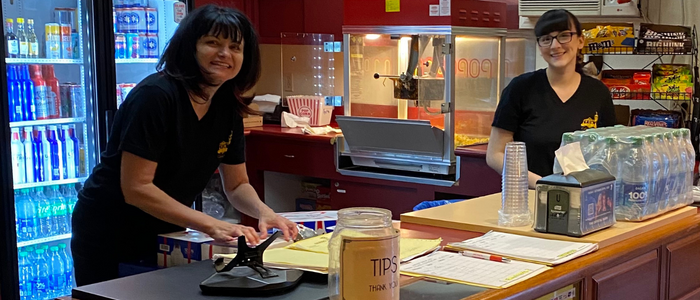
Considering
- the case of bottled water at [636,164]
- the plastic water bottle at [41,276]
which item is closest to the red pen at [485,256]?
the case of bottled water at [636,164]

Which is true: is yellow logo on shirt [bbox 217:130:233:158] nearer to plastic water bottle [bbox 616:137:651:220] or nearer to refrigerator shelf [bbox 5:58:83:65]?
plastic water bottle [bbox 616:137:651:220]

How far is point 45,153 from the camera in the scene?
13.8ft

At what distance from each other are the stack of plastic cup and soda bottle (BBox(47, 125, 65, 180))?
2.85 metres

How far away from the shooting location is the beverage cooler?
158 inches

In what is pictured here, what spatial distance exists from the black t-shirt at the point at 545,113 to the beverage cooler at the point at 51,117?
2205 mm

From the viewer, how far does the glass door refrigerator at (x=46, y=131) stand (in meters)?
4.02

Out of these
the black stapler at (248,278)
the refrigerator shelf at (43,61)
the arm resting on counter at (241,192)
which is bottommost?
the black stapler at (248,278)

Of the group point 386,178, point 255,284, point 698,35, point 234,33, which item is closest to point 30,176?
point 386,178

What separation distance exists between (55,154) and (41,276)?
650 millimetres

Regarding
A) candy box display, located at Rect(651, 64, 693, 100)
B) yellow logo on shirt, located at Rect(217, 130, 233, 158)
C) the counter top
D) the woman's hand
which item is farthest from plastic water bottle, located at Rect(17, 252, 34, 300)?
candy box display, located at Rect(651, 64, 693, 100)

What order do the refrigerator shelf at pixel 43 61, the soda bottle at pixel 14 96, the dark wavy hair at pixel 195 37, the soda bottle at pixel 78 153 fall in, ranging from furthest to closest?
the soda bottle at pixel 78 153, the soda bottle at pixel 14 96, the refrigerator shelf at pixel 43 61, the dark wavy hair at pixel 195 37

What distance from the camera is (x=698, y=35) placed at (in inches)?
171

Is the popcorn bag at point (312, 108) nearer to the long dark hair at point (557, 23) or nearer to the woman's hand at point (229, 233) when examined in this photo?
the long dark hair at point (557, 23)

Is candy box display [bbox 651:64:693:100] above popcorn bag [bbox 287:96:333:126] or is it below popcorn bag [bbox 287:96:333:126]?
above
